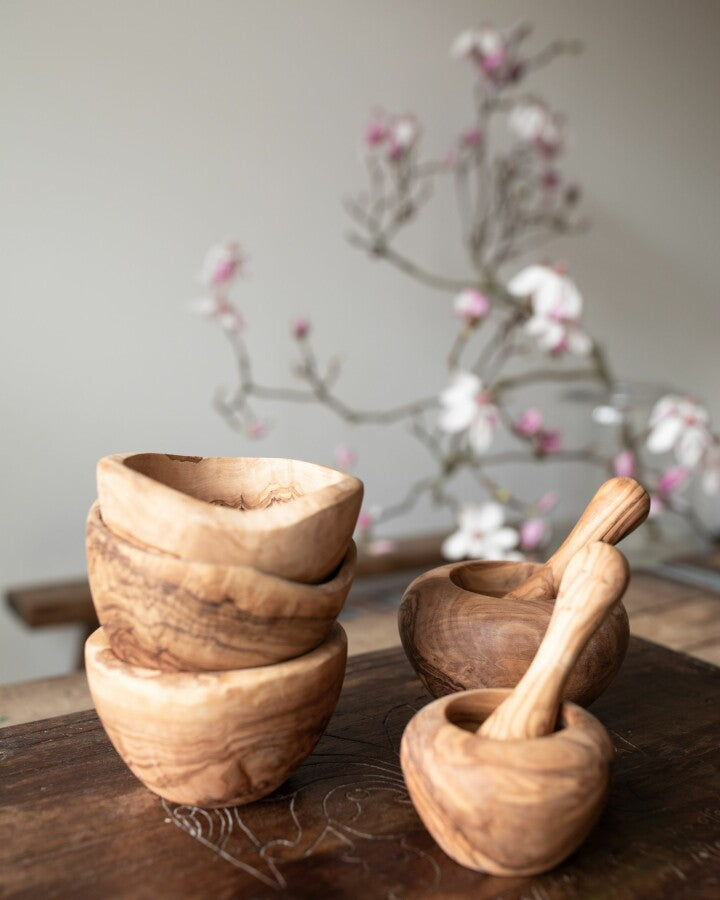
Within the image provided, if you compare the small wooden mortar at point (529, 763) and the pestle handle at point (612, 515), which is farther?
Answer: the pestle handle at point (612, 515)

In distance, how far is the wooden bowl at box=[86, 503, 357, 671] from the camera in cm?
47

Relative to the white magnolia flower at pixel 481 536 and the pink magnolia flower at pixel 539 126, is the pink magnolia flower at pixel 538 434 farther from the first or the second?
the pink magnolia flower at pixel 539 126

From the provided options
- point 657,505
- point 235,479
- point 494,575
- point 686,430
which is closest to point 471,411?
point 686,430

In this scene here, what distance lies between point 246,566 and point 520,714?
0.16 m

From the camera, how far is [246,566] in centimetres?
47

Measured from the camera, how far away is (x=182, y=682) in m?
0.49

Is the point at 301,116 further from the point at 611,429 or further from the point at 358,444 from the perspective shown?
the point at 611,429

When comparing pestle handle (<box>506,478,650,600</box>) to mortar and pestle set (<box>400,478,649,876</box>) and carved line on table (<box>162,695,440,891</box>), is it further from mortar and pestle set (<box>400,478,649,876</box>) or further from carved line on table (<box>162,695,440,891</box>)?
carved line on table (<box>162,695,440,891</box>)

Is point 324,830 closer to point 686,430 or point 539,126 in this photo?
point 686,430

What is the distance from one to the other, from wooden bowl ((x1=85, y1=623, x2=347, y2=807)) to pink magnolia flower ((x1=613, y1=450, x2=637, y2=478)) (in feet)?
3.40

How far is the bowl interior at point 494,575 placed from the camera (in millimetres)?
683

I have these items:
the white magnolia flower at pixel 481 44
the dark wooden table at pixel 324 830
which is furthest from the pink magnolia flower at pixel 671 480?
the dark wooden table at pixel 324 830

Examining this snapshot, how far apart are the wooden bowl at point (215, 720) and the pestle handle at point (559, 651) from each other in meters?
0.10

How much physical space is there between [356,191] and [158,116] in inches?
14.4
